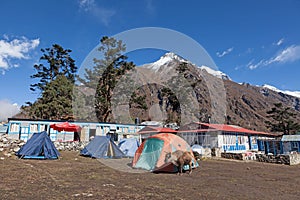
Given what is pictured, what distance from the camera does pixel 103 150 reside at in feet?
53.8

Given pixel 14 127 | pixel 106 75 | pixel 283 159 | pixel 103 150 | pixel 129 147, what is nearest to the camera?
pixel 103 150

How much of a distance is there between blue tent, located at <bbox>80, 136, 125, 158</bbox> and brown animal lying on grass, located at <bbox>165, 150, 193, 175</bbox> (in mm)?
6549

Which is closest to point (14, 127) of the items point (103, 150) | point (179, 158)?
point (103, 150)

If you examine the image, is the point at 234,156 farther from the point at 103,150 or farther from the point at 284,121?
the point at 284,121

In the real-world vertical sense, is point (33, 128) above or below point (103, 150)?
above

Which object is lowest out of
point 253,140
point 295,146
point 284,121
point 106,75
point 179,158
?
point 295,146

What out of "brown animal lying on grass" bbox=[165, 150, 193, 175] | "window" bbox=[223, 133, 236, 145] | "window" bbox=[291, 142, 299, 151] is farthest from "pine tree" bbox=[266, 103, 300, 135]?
"brown animal lying on grass" bbox=[165, 150, 193, 175]

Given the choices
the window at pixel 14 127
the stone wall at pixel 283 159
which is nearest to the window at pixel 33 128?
the window at pixel 14 127

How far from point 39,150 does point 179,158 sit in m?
9.37

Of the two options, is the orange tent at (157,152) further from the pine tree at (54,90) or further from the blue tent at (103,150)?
the pine tree at (54,90)

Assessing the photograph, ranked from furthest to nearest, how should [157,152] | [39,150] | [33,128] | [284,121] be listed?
1. [284,121]
2. [33,128]
3. [39,150]
4. [157,152]

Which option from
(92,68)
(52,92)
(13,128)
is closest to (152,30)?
(13,128)

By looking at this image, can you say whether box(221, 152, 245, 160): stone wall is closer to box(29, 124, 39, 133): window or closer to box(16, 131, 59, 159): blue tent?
box(16, 131, 59, 159): blue tent

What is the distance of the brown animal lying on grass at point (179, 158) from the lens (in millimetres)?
10641
